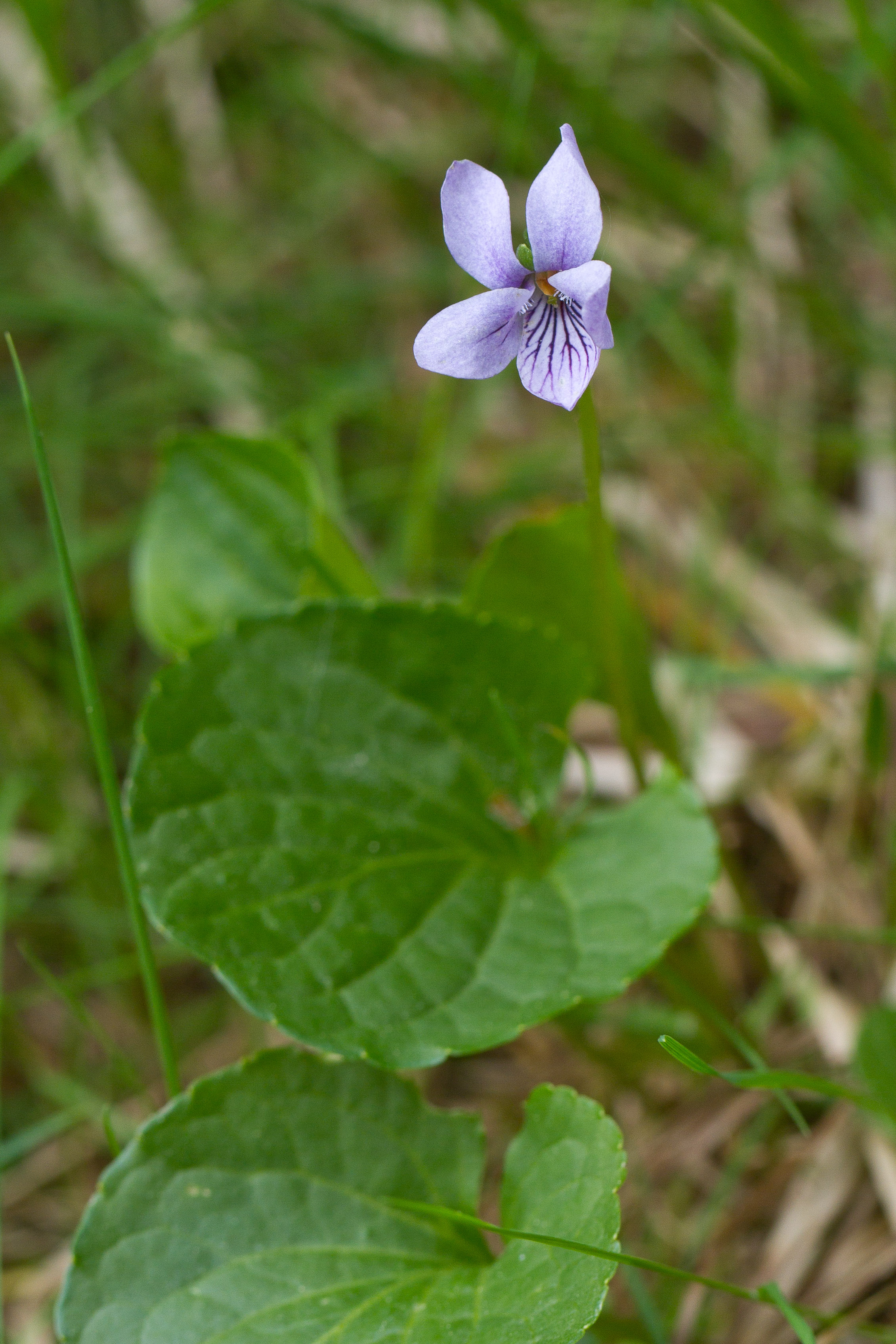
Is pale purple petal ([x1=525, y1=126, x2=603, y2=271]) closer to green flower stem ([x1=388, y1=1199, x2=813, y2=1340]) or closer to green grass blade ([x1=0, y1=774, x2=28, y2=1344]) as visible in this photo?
green flower stem ([x1=388, y1=1199, x2=813, y2=1340])

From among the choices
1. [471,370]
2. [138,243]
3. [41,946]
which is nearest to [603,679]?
[471,370]

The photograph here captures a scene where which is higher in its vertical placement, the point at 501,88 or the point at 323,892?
the point at 501,88

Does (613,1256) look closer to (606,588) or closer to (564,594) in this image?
(606,588)

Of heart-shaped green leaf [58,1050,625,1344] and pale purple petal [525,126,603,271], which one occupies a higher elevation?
pale purple petal [525,126,603,271]

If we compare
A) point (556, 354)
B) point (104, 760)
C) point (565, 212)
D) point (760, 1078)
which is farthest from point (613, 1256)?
point (565, 212)

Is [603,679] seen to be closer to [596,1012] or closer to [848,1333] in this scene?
[596,1012]

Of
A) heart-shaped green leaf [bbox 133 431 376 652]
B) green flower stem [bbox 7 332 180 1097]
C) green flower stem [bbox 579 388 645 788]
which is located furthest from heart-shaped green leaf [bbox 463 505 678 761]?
green flower stem [bbox 7 332 180 1097]

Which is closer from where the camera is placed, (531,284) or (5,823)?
(531,284)
